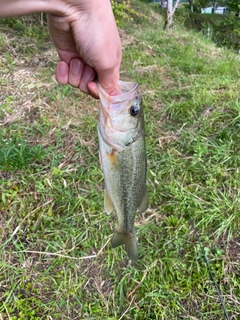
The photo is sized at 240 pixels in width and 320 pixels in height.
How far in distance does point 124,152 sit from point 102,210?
1.23 metres

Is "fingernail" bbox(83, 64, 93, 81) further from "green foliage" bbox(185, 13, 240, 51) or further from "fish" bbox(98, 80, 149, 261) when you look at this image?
"green foliage" bbox(185, 13, 240, 51)

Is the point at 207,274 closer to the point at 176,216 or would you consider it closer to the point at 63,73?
the point at 176,216

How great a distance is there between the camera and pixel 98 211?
2.85 m

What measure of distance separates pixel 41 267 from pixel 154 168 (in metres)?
1.47

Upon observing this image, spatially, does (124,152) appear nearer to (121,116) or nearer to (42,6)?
(121,116)

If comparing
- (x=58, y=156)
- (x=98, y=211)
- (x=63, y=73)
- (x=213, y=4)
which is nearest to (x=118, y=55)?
(x=63, y=73)

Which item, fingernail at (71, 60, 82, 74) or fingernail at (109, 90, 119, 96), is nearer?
fingernail at (109, 90, 119, 96)

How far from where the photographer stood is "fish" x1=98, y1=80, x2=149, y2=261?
1661mm

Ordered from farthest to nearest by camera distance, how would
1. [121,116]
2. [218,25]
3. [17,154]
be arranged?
1. [218,25]
2. [17,154]
3. [121,116]

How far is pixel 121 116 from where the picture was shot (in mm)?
1687

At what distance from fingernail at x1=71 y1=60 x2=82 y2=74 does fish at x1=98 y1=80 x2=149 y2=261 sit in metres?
0.30

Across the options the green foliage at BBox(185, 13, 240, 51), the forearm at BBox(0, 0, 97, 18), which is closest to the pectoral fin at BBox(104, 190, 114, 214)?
the forearm at BBox(0, 0, 97, 18)

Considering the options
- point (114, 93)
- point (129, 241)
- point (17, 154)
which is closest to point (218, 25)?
point (17, 154)

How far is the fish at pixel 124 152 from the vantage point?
1.66 meters
